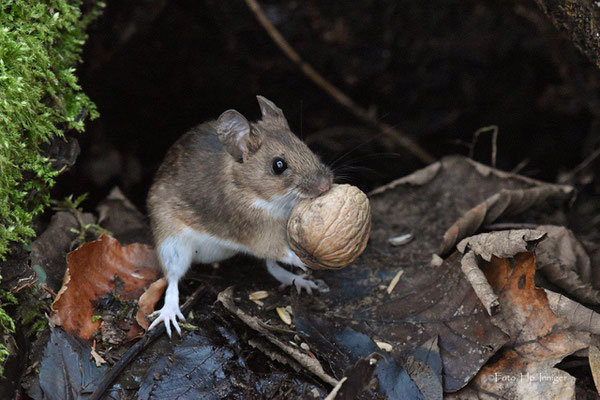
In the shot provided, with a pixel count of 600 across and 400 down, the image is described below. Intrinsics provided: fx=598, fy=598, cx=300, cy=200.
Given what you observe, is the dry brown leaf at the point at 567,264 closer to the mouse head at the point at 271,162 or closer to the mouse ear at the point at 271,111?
the mouse head at the point at 271,162

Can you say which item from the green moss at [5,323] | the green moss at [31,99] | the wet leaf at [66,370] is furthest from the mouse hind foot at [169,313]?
the green moss at [31,99]

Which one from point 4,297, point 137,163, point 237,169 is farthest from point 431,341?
point 137,163

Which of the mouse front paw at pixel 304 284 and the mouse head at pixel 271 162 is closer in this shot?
the mouse head at pixel 271 162

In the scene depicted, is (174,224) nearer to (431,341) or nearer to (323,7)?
(431,341)

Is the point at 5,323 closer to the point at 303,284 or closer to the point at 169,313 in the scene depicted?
the point at 169,313

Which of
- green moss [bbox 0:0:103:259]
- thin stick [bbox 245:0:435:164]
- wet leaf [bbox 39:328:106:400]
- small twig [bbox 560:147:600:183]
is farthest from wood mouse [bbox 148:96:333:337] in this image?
small twig [bbox 560:147:600:183]

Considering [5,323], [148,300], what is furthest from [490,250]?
[5,323]

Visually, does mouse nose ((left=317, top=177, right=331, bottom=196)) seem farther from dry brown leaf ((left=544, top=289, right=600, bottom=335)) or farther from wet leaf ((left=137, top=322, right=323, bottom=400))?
dry brown leaf ((left=544, top=289, right=600, bottom=335))
